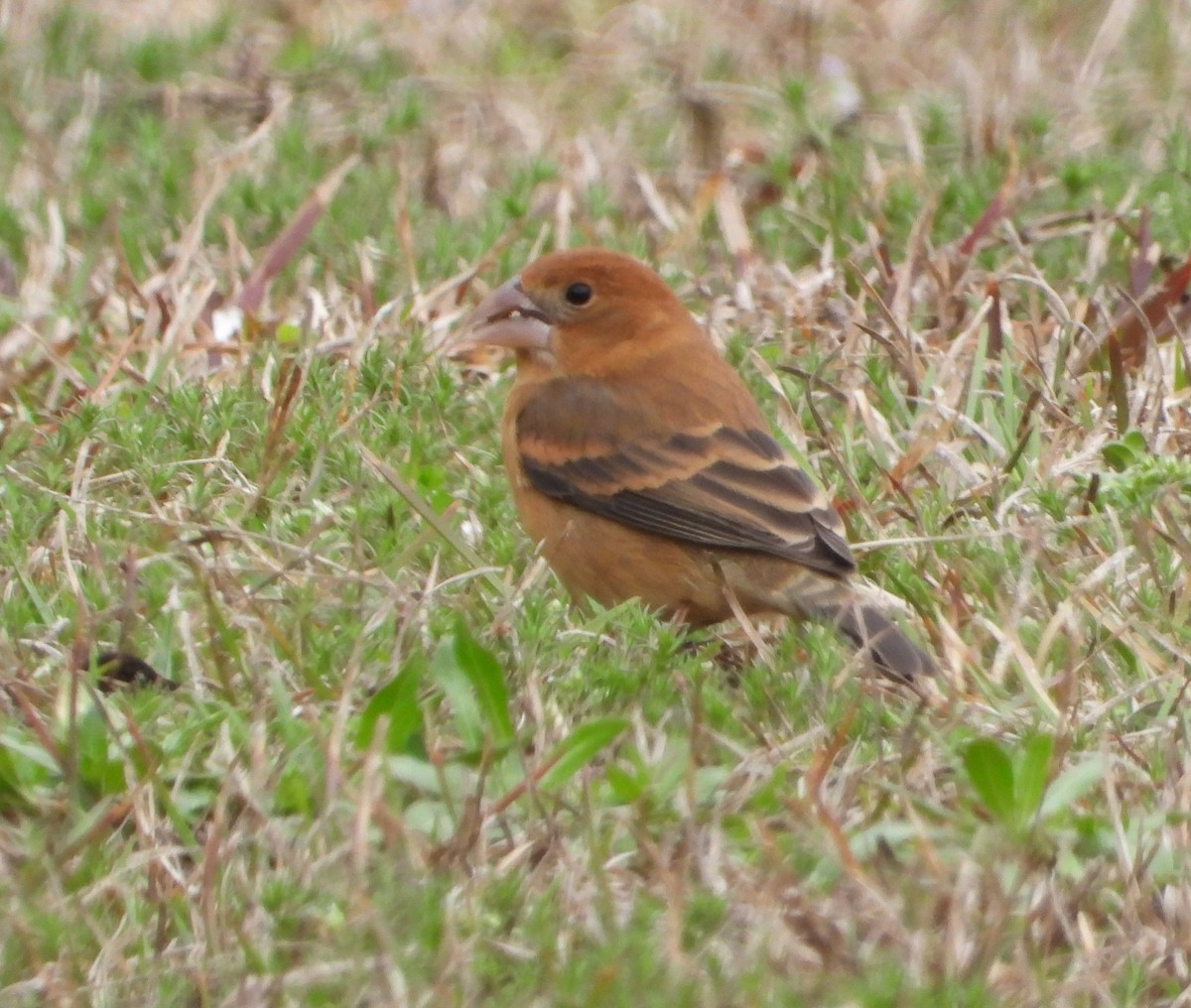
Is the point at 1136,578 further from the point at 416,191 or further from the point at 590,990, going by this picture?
the point at 416,191

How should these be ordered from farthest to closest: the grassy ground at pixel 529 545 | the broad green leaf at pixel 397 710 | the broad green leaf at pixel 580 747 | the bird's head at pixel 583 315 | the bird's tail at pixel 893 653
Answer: the bird's head at pixel 583 315 → the bird's tail at pixel 893 653 → the broad green leaf at pixel 397 710 → the broad green leaf at pixel 580 747 → the grassy ground at pixel 529 545

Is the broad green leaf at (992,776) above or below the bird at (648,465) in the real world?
above

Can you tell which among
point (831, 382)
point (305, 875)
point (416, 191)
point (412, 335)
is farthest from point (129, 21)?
point (305, 875)

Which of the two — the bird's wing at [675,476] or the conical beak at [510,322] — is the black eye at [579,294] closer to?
the conical beak at [510,322]

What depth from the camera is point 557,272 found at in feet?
19.3

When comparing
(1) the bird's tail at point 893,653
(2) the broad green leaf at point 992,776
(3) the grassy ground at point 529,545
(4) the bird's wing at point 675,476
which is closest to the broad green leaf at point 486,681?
(3) the grassy ground at point 529,545

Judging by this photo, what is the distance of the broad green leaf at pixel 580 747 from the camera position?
385 cm

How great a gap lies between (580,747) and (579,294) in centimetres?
226

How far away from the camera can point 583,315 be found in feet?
19.3

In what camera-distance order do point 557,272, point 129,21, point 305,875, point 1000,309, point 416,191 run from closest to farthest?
point 305,875
point 557,272
point 1000,309
point 416,191
point 129,21

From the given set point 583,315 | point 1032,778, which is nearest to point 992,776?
point 1032,778

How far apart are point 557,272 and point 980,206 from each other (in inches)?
74.6

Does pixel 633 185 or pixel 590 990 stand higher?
pixel 590 990

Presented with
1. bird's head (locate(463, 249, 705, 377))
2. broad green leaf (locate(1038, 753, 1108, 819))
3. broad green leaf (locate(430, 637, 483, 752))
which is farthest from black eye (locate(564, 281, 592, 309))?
broad green leaf (locate(1038, 753, 1108, 819))
